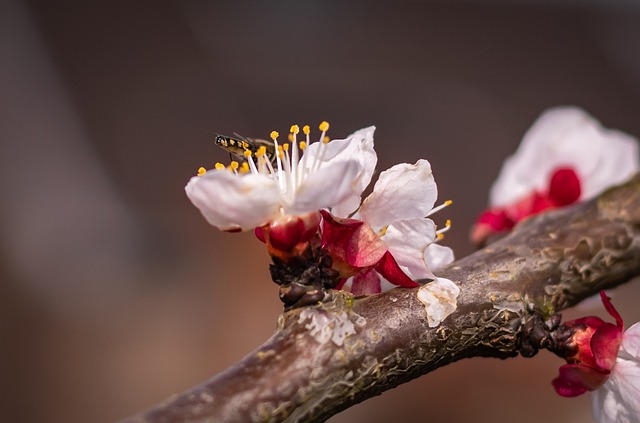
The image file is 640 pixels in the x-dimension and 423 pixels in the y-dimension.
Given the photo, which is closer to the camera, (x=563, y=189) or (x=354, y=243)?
(x=354, y=243)

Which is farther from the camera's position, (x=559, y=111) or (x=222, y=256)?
(x=222, y=256)

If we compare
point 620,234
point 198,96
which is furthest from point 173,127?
point 620,234

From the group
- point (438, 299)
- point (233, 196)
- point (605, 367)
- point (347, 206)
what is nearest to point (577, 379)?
point (605, 367)

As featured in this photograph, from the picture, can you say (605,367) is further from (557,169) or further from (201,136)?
(201,136)

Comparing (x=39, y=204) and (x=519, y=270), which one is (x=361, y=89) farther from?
(x=519, y=270)

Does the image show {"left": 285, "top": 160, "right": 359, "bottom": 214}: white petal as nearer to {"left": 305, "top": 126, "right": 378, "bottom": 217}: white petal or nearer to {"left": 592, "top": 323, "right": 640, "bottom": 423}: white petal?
{"left": 305, "top": 126, "right": 378, "bottom": 217}: white petal
